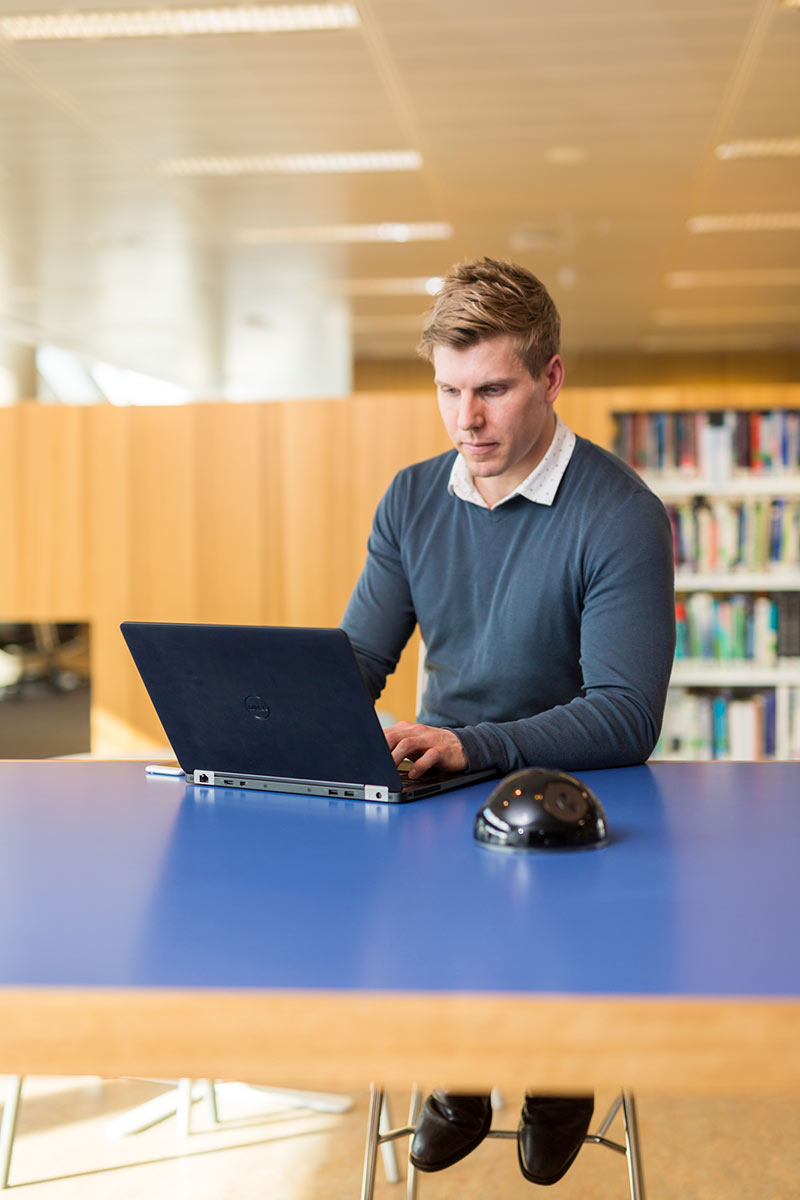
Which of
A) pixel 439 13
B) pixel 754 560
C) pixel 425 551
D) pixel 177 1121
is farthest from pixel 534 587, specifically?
pixel 439 13

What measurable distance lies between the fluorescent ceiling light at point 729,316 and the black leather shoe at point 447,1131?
8.43m

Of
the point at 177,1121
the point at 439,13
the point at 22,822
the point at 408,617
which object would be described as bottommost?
the point at 177,1121

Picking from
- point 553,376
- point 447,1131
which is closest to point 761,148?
point 553,376

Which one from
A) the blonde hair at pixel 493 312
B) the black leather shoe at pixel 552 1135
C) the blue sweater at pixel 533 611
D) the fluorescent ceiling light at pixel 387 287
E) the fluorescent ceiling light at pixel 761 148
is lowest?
the black leather shoe at pixel 552 1135

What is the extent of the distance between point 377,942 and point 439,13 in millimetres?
3933

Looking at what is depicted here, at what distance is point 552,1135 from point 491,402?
98 centimetres

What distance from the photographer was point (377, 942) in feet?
2.41

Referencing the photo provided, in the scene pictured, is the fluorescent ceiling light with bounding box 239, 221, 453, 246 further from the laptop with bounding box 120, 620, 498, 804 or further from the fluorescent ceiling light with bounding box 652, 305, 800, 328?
the laptop with bounding box 120, 620, 498, 804

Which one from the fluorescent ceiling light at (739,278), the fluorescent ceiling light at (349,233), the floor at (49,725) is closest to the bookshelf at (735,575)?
the floor at (49,725)

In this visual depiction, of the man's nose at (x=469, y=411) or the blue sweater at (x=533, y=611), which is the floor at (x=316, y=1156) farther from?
the man's nose at (x=469, y=411)

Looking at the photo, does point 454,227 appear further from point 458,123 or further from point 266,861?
point 266,861

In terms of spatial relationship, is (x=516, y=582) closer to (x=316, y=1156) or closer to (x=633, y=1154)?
(x=633, y=1154)

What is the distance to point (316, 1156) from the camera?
2123mm

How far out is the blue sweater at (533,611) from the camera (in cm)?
143
